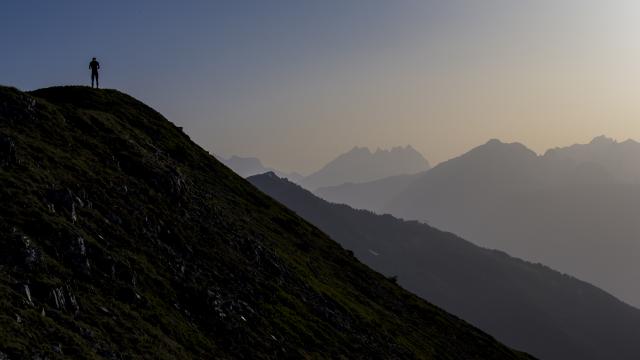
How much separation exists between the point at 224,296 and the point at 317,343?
34.1 feet

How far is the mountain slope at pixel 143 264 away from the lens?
102ft

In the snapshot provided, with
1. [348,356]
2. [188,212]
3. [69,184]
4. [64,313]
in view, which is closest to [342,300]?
[348,356]

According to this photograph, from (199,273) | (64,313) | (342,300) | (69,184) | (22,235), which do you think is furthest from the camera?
(342,300)

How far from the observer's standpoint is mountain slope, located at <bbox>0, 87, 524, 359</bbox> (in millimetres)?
31031

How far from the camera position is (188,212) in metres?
56.8

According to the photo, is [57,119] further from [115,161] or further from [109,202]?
[109,202]

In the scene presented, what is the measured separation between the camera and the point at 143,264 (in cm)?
4122

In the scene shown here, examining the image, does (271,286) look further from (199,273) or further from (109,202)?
(109,202)

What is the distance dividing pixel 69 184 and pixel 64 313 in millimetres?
16006

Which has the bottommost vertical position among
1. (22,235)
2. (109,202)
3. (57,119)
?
(22,235)

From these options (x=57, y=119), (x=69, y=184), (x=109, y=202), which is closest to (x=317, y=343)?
(x=109, y=202)

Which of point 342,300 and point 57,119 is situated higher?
point 57,119

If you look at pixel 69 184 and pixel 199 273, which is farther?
pixel 199 273

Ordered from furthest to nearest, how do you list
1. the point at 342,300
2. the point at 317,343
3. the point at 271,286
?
the point at 342,300
the point at 271,286
the point at 317,343
